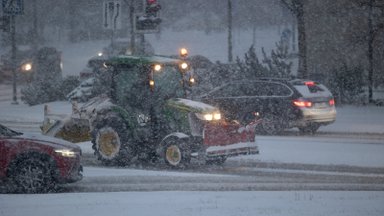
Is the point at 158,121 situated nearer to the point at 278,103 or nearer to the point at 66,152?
the point at 66,152

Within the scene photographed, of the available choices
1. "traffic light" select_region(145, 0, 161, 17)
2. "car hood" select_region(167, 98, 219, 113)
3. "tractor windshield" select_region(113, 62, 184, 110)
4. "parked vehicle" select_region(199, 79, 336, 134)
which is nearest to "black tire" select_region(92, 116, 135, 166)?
"tractor windshield" select_region(113, 62, 184, 110)

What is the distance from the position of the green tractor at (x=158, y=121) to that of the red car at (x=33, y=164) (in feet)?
10.4

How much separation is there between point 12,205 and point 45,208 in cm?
65

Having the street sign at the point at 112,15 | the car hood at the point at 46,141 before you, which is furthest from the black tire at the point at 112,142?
the street sign at the point at 112,15

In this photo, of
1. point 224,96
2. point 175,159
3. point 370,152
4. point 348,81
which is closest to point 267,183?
point 175,159

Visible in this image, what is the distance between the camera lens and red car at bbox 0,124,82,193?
1169 centimetres

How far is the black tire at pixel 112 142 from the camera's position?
49.8 feet

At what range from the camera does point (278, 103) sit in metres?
20.8

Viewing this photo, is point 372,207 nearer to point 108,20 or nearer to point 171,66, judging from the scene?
point 171,66

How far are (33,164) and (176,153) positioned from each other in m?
3.70

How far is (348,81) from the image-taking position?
2942cm

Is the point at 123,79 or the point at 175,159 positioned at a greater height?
the point at 123,79

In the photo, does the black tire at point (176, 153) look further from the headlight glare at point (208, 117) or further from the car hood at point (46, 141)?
the car hood at point (46, 141)

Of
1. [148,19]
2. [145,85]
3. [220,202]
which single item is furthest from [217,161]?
[220,202]
